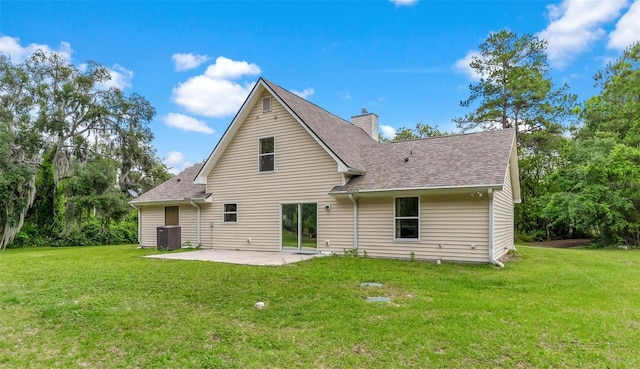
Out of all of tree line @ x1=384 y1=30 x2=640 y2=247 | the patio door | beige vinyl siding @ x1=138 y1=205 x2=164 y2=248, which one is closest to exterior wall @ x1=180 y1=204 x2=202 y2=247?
beige vinyl siding @ x1=138 y1=205 x2=164 y2=248

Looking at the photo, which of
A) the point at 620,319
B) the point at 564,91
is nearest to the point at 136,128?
the point at 620,319

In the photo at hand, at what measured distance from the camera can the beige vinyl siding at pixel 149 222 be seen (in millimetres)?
15469

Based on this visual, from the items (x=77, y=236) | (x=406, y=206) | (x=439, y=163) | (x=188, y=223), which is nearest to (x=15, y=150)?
(x=77, y=236)

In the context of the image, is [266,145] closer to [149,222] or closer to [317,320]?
[149,222]

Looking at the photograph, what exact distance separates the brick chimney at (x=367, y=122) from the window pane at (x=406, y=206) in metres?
7.75

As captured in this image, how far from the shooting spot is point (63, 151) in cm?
2027

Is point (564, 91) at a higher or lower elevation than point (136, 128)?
higher

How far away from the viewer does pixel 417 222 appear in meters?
10.3

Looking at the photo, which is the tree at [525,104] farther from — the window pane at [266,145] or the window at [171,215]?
the window at [171,215]

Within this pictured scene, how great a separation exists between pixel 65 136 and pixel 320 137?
16942 millimetres

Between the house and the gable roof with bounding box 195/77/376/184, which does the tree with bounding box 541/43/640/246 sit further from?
the gable roof with bounding box 195/77/376/184

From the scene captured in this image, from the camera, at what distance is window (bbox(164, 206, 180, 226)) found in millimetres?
14922

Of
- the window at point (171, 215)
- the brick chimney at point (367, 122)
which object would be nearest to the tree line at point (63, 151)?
the window at point (171, 215)

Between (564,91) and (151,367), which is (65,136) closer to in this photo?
(151,367)
